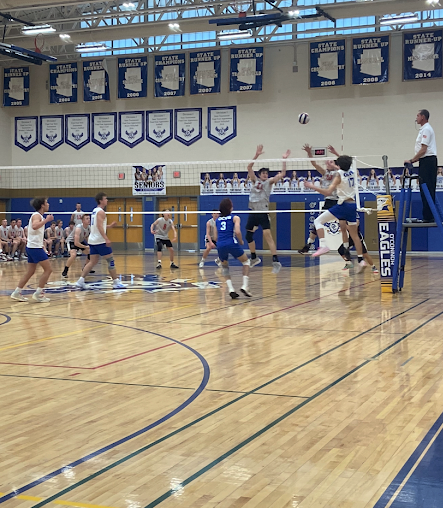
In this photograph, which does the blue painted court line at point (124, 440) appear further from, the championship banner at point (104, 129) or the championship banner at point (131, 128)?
the championship banner at point (104, 129)

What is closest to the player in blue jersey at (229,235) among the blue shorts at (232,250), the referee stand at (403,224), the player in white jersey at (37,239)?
the blue shorts at (232,250)

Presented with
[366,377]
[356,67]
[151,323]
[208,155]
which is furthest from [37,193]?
[366,377]

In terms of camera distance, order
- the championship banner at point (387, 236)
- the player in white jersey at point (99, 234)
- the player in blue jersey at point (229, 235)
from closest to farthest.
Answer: the player in blue jersey at point (229, 235), the championship banner at point (387, 236), the player in white jersey at point (99, 234)

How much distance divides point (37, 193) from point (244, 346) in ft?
76.1

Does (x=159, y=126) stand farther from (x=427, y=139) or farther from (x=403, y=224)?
(x=427, y=139)

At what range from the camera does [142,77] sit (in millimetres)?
25453

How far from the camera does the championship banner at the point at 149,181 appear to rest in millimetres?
26672

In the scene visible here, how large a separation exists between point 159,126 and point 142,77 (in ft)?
6.62

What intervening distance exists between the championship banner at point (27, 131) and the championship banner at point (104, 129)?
2645 millimetres

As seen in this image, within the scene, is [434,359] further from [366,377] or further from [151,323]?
[151,323]

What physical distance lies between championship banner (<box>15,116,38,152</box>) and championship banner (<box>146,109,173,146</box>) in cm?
497

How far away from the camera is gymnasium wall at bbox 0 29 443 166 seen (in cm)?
2331

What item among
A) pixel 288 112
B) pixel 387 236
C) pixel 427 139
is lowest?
pixel 387 236

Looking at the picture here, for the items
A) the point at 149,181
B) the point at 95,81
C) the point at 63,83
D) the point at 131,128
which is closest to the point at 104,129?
the point at 131,128
